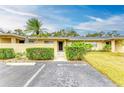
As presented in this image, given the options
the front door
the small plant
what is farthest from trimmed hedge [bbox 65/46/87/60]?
the front door

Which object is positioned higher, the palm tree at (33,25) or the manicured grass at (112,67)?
the palm tree at (33,25)

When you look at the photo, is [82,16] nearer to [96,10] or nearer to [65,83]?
[96,10]

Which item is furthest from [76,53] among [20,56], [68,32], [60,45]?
[68,32]

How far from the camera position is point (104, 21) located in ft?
116

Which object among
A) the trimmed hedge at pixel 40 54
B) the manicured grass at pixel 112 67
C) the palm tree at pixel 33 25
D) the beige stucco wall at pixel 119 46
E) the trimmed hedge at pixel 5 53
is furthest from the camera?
the palm tree at pixel 33 25

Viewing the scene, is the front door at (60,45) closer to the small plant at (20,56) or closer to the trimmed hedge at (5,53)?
the small plant at (20,56)

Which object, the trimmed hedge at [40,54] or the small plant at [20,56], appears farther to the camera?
the small plant at [20,56]

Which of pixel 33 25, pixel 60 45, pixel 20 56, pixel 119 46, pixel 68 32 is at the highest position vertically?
pixel 33 25

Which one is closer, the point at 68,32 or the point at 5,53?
the point at 5,53

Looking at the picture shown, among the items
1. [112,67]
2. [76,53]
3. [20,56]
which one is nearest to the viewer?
[112,67]

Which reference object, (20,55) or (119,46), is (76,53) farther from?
(119,46)

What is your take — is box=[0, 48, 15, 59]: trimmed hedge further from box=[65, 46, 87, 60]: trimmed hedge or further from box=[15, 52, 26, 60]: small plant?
box=[65, 46, 87, 60]: trimmed hedge

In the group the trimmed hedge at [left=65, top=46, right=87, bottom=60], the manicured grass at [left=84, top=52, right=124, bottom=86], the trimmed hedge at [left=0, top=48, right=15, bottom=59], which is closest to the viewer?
the manicured grass at [left=84, top=52, right=124, bottom=86]

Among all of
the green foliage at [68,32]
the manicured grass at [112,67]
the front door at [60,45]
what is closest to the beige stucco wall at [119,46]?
the front door at [60,45]
